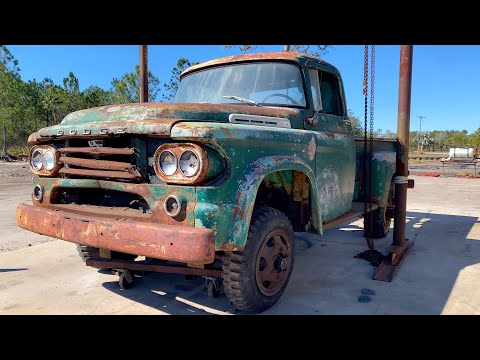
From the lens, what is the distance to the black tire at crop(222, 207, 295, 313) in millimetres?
2674

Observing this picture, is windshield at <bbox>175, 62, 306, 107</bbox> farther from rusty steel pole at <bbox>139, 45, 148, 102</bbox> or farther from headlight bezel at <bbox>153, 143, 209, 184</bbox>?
rusty steel pole at <bbox>139, 45, 148, 102</bbox>

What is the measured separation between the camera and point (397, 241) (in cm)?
467

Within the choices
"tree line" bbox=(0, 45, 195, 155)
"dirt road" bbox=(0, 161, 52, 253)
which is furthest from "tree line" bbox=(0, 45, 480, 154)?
"dirt road" bbox=(0, 161, 52, 253)

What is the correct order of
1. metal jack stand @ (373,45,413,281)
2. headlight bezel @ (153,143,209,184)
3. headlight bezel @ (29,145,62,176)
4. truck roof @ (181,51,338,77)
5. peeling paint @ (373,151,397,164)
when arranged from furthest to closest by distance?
peeling paint @ (373,151,397,164), metal jack stand @ (373,45,413,281), truck roof @ (181,51,338,77), headlight bezel @ (29,145,62,176), headlight bezel @ (153,143,209,184)

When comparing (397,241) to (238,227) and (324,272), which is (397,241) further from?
(238,227)

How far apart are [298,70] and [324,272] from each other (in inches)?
85.1

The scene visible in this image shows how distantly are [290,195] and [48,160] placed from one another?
213 cm

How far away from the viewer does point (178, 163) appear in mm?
2420

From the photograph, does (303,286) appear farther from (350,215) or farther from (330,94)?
(330,94)

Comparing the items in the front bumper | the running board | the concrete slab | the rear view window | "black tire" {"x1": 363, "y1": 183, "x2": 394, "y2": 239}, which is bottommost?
the concrete slab

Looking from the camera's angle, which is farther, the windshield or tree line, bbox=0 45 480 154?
tree line, bbox=0 45 480 154

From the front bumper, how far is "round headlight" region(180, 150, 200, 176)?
1.18 ft
